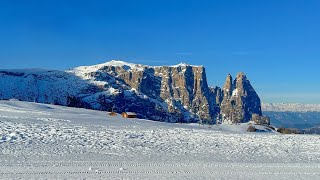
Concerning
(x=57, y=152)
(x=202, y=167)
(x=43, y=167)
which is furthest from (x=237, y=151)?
(x=43, y=167)

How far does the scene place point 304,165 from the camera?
2552 centimetres

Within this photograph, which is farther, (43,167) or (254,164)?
(254,164)

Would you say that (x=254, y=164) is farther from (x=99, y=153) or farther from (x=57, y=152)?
(x=57, y=152)

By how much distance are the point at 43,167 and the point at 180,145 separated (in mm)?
13322

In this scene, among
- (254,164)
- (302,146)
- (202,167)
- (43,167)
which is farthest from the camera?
(302,146)

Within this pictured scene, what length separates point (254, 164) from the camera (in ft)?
81.4

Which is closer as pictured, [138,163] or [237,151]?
[138,163]

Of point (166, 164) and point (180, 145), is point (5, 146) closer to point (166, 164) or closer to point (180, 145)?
point (166, 164)

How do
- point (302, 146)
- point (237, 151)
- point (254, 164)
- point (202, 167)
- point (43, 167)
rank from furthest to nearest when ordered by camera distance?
point (302, 146), point (237, 151), point (254, 164), point (202, 167), point (43, 167)

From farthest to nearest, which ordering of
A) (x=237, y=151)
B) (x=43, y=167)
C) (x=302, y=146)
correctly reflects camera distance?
(x=302, y=146) → (x=237, y=151) → (x=43, y=167)

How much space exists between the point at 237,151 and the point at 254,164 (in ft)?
17.6

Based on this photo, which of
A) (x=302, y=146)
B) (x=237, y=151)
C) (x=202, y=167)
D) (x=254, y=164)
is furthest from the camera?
(x=302, y=146)

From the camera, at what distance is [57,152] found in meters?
25.2

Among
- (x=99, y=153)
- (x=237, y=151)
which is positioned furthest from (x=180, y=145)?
(x=99, y=153)
